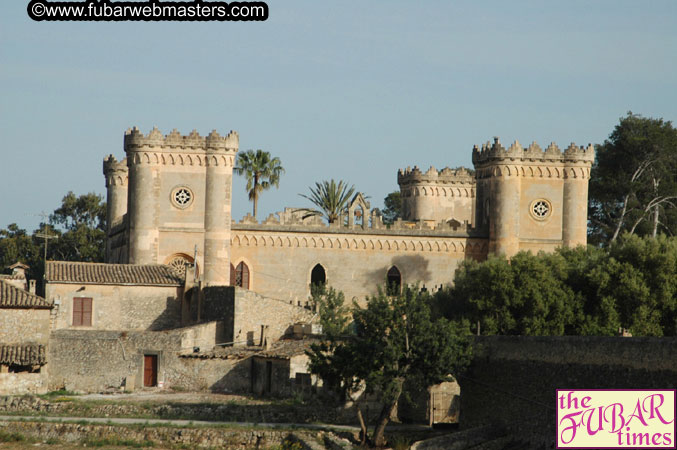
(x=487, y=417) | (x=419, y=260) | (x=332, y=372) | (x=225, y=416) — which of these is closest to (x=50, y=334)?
(x=225, y=416)

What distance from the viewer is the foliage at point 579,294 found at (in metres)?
48.2

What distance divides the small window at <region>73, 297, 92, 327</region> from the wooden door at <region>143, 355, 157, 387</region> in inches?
257

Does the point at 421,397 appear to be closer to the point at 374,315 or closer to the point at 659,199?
the point at 374,315

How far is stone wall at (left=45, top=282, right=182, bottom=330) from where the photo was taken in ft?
171

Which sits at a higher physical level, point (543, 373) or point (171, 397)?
point (543, 373)

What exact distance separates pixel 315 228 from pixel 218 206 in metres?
5.38

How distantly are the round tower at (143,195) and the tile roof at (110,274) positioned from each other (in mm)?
3740

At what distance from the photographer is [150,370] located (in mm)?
46156

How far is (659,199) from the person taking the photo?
7669cm

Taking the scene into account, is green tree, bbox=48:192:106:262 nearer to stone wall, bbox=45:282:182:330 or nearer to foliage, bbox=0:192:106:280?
foliage, bbox=0:192:106:280

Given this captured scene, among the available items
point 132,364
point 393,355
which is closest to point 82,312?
point 132,364

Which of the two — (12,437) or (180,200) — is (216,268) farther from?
(12,437)

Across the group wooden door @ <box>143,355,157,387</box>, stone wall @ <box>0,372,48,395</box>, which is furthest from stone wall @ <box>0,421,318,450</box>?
wooden door @ <box>143,355,157,387</box>

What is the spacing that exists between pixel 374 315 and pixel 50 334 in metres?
14.2
